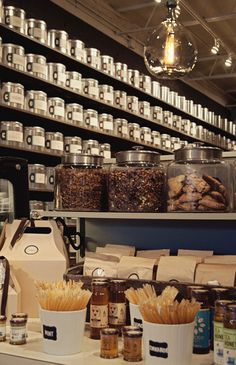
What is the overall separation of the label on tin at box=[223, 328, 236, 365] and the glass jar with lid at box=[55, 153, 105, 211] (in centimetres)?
84

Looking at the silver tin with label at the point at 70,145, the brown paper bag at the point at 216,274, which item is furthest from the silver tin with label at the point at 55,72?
the brown paper bag at the point at 216,274

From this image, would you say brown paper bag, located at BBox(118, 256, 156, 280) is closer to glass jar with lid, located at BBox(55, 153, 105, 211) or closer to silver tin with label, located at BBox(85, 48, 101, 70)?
glass jar with lid, located at BBox(55, 153, 105, 211)

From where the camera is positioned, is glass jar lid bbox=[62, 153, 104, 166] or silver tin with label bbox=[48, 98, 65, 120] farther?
silver tin with label bbox=[48, 98, 65, 120]

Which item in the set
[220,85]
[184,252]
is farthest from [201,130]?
[184,252]

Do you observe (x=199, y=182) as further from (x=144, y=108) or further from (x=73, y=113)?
(x=144, y=108)

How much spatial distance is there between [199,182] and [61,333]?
687 millimetres

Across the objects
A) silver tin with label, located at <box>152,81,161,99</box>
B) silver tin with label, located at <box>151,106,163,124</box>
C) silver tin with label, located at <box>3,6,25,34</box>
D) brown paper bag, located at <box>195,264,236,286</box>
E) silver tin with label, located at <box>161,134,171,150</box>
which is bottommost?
brown paper bag, located at <box>195,264,236,286</box>

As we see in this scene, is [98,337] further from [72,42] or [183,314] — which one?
[72,42]

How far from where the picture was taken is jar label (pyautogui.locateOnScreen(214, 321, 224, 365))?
1.39 metres

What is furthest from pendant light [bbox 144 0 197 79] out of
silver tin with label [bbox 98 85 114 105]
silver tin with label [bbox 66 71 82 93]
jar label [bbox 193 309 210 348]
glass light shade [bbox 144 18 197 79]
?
jar label [bbox 193 309 210 348]

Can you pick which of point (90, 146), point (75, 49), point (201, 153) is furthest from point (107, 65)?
point (201, 153)

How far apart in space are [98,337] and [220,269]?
0.44 m

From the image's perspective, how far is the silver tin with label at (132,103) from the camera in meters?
5.20

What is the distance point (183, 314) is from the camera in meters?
1.37
